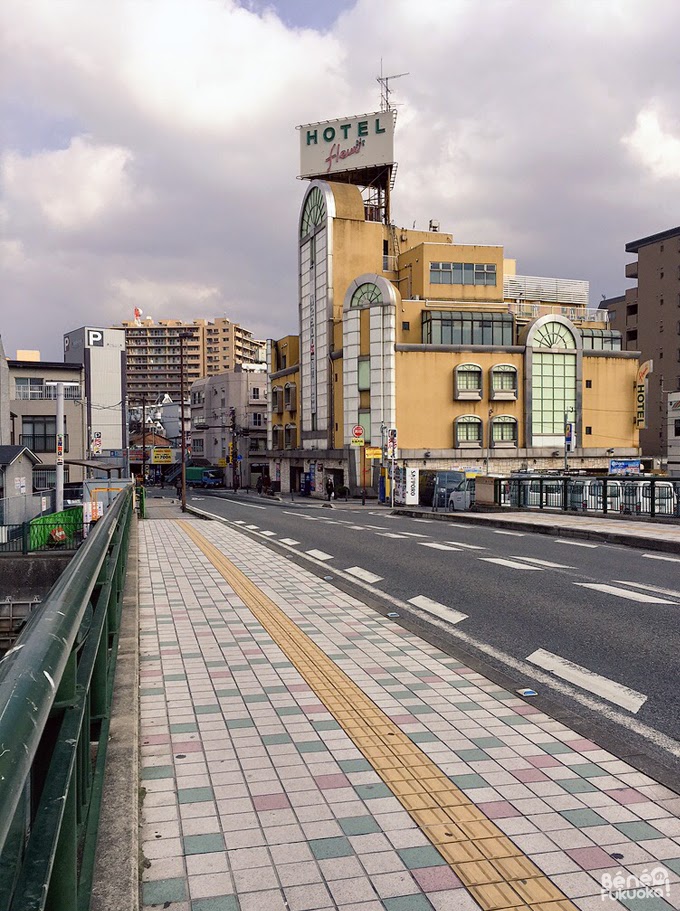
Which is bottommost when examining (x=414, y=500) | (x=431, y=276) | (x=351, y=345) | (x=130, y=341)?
(x=414, y=500)

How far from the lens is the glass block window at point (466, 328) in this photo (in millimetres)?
56125

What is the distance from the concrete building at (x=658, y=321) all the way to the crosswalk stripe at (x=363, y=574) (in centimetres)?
7473

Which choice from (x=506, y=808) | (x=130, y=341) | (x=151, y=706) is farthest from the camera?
(x=130, y=341)

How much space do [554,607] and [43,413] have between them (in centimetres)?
5446

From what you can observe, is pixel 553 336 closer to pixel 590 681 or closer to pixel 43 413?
pixel 43 413

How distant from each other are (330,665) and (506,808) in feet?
10.7

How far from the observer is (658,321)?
84000 mm

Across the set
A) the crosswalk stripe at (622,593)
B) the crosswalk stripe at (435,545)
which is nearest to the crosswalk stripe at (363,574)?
the crosswalk stripe at (435,545)

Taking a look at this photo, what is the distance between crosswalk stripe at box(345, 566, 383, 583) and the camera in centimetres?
1324

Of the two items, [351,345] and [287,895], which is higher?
[351,345]

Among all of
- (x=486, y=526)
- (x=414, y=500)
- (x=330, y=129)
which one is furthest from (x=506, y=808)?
(x=330, y=129)

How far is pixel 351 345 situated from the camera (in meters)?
56.6

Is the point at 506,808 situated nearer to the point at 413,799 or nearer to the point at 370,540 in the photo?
the point at 413,799

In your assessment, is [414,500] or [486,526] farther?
[414,500]
